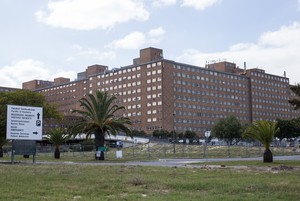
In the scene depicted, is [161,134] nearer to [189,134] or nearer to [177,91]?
[189,134]

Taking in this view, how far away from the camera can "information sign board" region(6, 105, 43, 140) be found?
36031 millimetres

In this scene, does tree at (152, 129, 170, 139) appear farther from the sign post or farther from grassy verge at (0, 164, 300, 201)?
grassy verge at (0, 164, 300, 201)

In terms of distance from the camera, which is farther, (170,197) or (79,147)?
(79,147)

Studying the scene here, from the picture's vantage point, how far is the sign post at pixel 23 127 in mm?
36094

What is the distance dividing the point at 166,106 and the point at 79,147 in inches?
3045

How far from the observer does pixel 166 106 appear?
6161 inches

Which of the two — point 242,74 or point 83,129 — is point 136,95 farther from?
point 83,129

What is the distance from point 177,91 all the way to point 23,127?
126 m

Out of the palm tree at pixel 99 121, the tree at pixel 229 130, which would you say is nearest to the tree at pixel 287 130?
the tree at pixel 229 130

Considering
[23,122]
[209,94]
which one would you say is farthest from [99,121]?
[209,94]

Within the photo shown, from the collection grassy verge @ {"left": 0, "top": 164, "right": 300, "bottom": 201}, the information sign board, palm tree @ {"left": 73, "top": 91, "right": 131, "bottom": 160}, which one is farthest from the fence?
grassy verge @ {"left": 0, "top": 164, "right": 300, "bottom": 201}

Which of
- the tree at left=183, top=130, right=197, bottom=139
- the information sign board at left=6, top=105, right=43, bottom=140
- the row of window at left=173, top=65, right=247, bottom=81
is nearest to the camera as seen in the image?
the information sign board at left=6, top=105, right=43, bottom=140

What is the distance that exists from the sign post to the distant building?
372 feet

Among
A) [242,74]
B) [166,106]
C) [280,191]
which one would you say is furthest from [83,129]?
[242,74]
